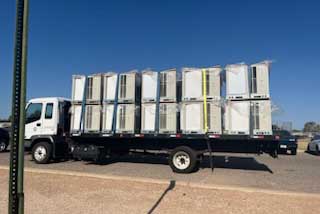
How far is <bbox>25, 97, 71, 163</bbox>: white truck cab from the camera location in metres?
11.5

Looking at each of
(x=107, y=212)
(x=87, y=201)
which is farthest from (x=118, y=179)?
(x=107, y=212)

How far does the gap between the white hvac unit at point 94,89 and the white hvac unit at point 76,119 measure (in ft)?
1.68

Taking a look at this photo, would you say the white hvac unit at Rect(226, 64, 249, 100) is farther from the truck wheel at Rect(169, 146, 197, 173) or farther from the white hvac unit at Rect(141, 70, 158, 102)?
the white hvac unit at Rect(141, 70, 158, 102)

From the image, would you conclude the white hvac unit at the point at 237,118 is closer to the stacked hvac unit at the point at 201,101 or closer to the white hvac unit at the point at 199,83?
the stacked hvac unit at the point at 201,101

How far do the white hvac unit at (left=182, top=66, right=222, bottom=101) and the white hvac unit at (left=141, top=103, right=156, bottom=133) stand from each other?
1.20m

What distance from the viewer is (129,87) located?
10648 mm

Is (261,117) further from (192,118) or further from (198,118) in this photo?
(192,118)

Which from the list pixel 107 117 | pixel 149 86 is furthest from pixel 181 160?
pixel 107 117

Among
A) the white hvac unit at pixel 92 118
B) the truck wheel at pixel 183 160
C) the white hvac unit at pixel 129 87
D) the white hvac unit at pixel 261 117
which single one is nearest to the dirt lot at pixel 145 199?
the truck wheel at pixel 183 160

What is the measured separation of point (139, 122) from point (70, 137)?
10.0 ft

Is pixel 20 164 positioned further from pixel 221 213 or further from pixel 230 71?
pixel 230 71

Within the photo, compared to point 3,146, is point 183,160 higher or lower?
higher

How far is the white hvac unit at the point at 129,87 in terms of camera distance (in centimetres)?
1060

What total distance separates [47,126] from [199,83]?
6.38 metres
